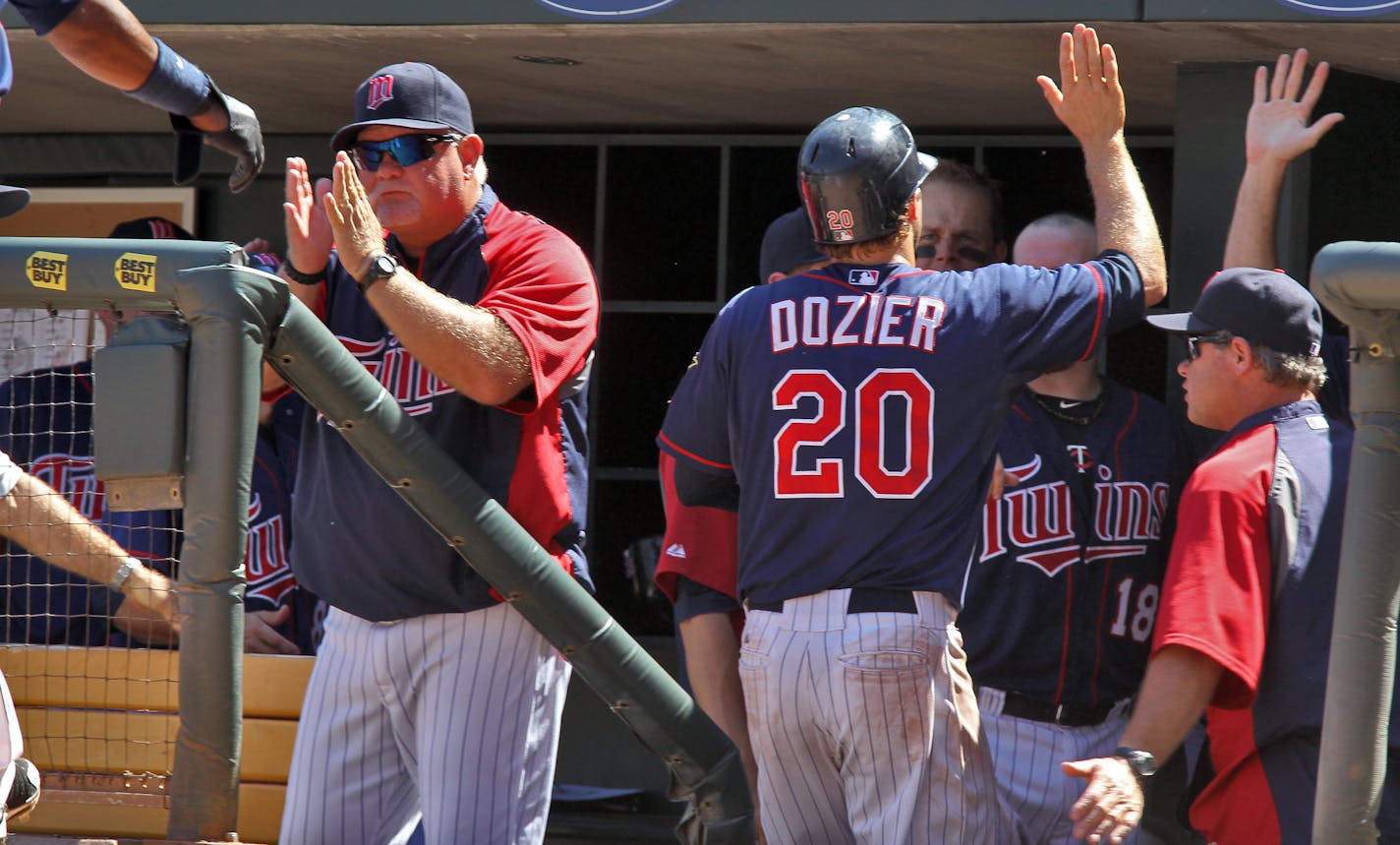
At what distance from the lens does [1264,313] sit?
9.84 feet

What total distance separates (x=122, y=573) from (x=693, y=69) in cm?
210

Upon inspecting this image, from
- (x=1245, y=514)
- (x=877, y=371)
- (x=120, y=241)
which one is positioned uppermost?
(x=120, y=241)

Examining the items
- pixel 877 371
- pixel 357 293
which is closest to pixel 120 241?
pixel 357 293

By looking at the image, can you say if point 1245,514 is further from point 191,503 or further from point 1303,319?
point 191,503

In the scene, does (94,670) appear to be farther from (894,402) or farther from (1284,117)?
(1284,117)

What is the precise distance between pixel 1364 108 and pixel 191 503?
322cm

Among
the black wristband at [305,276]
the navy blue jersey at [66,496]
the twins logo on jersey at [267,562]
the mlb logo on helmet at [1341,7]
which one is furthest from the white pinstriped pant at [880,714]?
the twins logo on jersey at [267,562]

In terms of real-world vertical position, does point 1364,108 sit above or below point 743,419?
above

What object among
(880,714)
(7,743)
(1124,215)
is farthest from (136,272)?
(1124,215)

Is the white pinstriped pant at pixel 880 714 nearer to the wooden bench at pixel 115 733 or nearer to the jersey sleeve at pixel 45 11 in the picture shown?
the wooden bench at pixel 115 733

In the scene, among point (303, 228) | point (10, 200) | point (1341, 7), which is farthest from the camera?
point (1341, 7)

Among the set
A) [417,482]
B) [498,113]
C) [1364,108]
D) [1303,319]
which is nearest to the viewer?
[417,482]

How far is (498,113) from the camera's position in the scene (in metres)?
Answer: 5.28

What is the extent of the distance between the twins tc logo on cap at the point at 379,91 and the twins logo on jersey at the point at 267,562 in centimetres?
164
